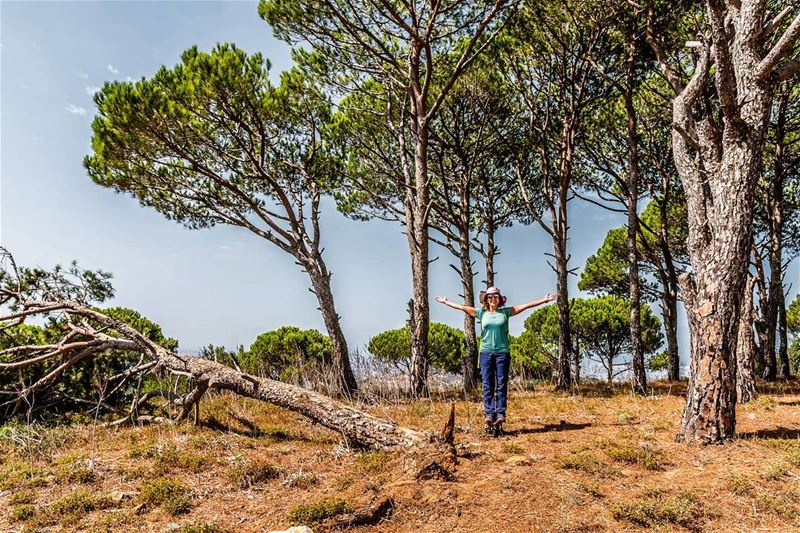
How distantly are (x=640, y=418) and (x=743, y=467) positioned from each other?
2778 mm

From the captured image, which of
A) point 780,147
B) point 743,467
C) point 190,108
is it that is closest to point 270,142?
point 190,108

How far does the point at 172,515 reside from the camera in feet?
13.9

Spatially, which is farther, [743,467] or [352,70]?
[352,70]

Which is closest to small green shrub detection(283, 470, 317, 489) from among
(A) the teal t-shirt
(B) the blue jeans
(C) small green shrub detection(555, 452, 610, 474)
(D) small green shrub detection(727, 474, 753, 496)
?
(B) the blue jeans

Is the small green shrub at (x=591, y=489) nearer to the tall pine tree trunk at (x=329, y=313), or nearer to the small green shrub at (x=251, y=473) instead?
→ the small green shrub at (x=251, y=473)

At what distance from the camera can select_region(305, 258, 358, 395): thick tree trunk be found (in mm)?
12477

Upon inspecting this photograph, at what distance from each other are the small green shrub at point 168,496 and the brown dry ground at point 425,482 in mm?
22

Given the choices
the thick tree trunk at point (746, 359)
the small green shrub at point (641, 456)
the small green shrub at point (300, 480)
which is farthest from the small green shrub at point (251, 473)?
the thick tree trunk at point (746, 359)

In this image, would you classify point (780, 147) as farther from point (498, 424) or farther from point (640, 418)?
point (498, 424)

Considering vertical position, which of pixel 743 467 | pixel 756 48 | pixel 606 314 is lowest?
pixel 743 467

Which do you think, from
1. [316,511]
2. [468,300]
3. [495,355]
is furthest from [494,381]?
[468,300]

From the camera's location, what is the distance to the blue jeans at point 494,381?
6.18 meters

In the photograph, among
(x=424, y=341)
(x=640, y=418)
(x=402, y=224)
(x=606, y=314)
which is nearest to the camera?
(x=640, y=418)

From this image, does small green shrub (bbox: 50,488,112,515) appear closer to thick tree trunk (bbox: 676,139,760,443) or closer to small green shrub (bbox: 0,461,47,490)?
small green shrub (bbox: 0,461,47,490)
